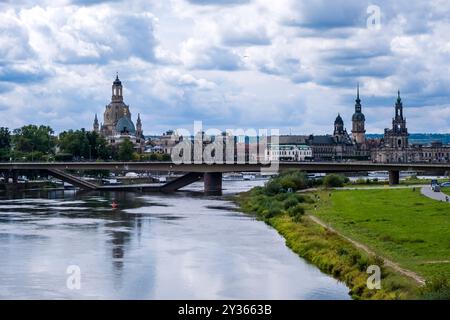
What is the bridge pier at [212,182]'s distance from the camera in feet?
323

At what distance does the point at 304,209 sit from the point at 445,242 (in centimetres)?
2341

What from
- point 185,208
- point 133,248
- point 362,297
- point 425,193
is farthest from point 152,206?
point 362,297

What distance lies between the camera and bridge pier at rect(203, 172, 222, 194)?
98.6 meters

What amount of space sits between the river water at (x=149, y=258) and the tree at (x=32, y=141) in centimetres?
7204

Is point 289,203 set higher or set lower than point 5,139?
lower

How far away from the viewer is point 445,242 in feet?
134

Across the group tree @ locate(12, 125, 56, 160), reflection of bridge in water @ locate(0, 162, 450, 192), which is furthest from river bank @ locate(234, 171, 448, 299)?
tree @ locate(12, 125, 56, 160)

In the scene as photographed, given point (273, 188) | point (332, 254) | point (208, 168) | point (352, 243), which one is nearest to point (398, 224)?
point (352, 243)

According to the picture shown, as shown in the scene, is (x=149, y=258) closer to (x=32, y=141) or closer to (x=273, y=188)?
(x=273, y=188)

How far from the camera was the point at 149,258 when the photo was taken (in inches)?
1682

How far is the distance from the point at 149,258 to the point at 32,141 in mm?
103729

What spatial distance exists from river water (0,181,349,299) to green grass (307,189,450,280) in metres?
3.69

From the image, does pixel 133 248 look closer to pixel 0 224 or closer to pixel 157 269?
pixel 157 269

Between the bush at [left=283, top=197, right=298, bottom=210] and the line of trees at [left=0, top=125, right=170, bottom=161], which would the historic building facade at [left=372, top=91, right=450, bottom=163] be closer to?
the line of trees at [left=0, top=125, right=170, bottom=161]
